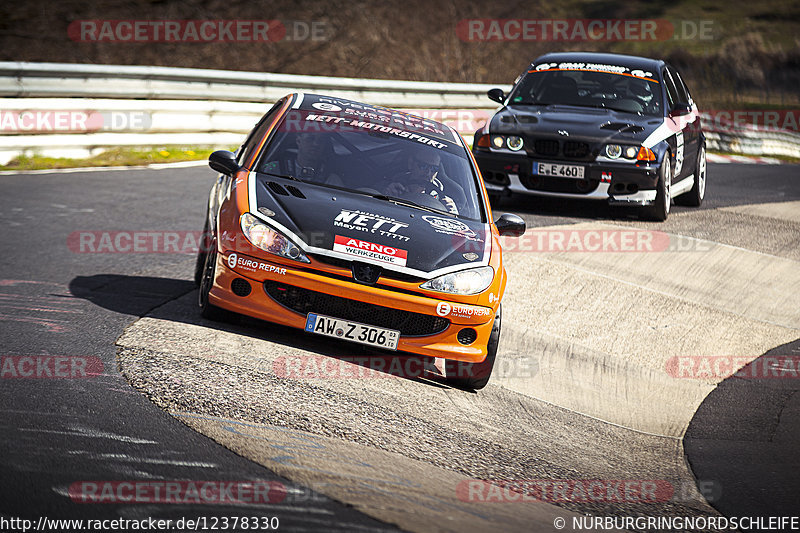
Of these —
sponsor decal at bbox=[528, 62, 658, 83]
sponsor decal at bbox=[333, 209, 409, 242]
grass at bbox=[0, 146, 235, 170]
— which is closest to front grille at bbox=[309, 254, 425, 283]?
sponsor decal at bbox=[333, 209, 409, 242]

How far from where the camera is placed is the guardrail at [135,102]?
1160 centimetres

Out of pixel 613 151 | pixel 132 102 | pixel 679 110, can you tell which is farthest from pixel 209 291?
pixel 132 102

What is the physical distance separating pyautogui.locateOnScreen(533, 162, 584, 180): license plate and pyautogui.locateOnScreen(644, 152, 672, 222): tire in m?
0.94

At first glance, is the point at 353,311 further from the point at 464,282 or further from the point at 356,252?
the point at 464,282

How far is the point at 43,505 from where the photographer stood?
3346 mm

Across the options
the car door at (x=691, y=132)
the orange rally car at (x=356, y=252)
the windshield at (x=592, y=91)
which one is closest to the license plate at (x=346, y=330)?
the orange rally car at (x=356, y=252)

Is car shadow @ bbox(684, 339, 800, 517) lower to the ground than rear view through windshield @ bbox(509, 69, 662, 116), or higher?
lower

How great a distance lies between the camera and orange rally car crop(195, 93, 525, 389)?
550cm

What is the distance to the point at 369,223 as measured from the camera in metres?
5.77

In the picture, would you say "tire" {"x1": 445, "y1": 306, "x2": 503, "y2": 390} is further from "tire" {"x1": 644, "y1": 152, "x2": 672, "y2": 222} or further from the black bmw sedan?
"tire" {"x1": 644, "y1": 152, "x2": 672, "y2": 222}

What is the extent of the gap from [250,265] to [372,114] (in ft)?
6.93

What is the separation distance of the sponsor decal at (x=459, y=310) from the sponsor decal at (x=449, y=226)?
561 millimetres

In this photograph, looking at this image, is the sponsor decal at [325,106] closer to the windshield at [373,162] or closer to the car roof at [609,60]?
the windshield at [373,162]

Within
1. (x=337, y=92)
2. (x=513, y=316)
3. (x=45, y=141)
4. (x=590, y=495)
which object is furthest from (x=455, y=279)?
(x=337, y=92)
